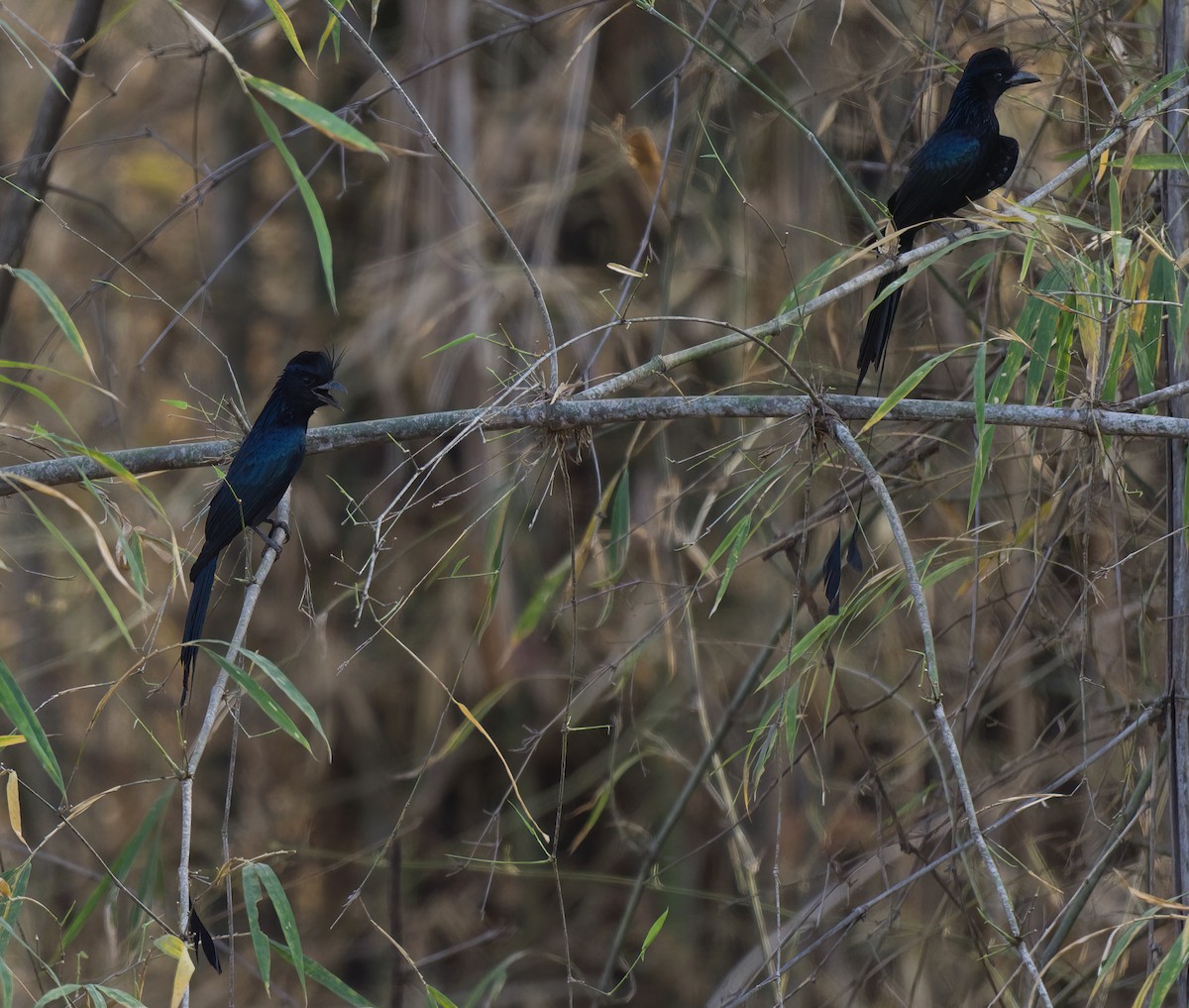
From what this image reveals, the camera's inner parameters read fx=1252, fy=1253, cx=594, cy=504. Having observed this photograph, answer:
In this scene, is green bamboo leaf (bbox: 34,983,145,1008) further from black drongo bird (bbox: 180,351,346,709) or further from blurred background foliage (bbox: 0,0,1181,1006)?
black drongo bird (bbox: 180,351,346,709)

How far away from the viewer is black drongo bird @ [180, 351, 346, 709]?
3010 mm

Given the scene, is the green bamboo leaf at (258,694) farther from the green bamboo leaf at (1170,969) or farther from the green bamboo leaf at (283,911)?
the green bamboo leaf at (1170,969)

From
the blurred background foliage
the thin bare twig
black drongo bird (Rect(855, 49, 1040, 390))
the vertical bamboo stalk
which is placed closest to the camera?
the thin bare twig

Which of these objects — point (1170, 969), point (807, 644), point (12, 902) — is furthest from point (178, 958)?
point (1170, 969)

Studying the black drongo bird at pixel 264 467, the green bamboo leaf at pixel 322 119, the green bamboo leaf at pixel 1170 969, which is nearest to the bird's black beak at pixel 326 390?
the black drongo bird at pixel 264 467

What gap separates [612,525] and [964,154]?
1.40 m

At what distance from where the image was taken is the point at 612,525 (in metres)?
2.76

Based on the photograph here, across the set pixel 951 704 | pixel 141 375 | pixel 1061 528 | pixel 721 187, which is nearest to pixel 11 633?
pixel 141 375

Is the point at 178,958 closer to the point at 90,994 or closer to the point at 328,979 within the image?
the point at 90,994

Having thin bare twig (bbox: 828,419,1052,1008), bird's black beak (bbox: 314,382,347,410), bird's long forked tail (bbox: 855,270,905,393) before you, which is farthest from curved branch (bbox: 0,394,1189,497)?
bird's black beak (bbox: 314,382,347,410)

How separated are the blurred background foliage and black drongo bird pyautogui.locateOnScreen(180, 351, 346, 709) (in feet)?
0.39

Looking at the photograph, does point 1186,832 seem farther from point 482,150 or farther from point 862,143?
point 482,150

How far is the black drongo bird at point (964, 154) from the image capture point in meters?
3.19

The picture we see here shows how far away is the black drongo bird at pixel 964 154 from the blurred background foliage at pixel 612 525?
104 mm
